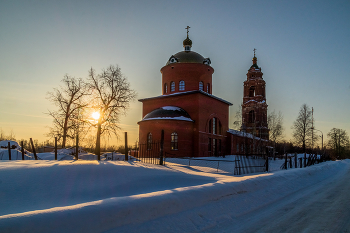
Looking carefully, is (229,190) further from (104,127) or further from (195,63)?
(195,63)

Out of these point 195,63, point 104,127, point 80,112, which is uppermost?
point 195,63

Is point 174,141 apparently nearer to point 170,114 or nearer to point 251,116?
point 170,114

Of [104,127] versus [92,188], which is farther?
[104,127]

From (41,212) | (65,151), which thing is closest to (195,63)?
(65,151)

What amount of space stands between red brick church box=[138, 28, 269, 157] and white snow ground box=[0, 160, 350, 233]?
15205 millimetres

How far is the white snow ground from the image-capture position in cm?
415

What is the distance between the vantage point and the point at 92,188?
22.1ft

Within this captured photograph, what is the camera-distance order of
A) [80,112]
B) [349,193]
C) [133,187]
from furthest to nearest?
1. [80,112]
2. [349,193]
3. [133,187]

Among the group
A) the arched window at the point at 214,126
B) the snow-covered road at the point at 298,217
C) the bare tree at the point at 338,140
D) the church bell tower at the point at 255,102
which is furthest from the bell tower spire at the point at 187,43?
the bare tree at the point at 338,140

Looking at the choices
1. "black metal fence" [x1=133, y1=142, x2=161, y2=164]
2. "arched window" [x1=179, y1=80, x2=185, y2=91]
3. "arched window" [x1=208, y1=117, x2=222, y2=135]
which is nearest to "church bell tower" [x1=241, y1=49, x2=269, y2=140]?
"arched window" [x1=208, y1=117, x2=222, y2=135]

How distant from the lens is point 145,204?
4969mm

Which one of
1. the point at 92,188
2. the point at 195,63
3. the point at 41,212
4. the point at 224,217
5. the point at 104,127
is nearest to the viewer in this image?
the point at 41,212

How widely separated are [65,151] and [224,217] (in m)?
21.8

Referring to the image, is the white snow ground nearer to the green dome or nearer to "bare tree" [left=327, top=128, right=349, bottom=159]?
the green dome
